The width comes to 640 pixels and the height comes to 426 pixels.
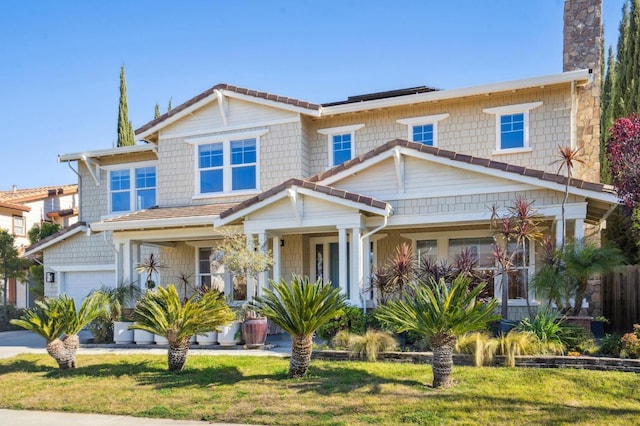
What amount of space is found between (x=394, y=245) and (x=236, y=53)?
6954 millimetres

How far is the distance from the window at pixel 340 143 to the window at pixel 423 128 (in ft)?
5.05

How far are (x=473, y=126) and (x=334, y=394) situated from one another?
987cm

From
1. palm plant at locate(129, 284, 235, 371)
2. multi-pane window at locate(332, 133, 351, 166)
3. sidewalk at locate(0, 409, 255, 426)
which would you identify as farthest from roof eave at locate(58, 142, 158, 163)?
sidewalk at locate(0, 409, 255, 426)

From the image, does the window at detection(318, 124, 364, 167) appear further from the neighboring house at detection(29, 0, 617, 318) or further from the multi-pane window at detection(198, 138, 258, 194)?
the multi-pane window at detection(198, 138, 258, 194)

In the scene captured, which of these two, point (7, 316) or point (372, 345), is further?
point (7, 316)

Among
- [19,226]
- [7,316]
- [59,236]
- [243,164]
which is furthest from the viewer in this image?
[19,226]

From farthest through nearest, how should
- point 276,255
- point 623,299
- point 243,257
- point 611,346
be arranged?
point 276,255 → point 623,299 → point 243,257 → point 611,346

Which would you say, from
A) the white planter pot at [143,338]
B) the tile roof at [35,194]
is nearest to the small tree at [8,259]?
the tile roof at [35,194]

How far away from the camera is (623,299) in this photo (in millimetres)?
14359

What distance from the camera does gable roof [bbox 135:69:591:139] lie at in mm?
14540

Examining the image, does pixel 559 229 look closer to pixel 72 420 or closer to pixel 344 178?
pixel 344 178

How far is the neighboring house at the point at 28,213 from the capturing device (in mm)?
28406

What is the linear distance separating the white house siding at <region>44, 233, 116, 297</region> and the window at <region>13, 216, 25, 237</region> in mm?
9933

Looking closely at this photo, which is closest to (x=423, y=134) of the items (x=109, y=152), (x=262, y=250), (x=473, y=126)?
(x=473, y=126)
